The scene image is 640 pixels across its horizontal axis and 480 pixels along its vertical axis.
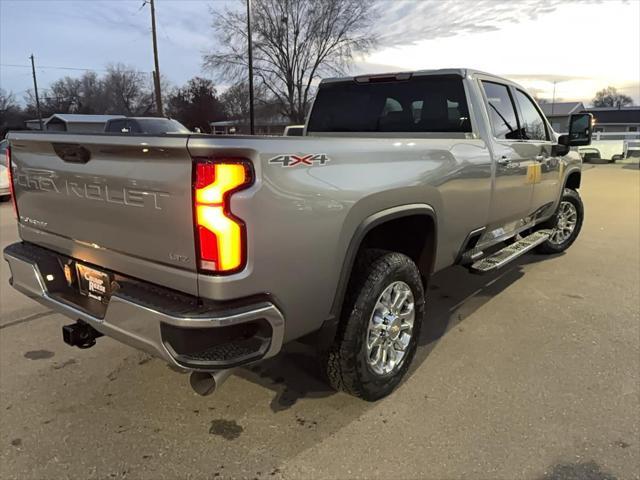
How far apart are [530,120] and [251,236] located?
13.5ft

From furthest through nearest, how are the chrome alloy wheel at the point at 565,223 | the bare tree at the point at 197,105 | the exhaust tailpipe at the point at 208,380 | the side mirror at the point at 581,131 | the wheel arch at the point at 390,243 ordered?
the bare tree at the point at 197,105 → the chrome alloy wheel at the point at 565,223 → the side mirror at the point at 581,131 → the wheel arch at the point at 390,243 → the exhaust tailpipe at the point at 208,380

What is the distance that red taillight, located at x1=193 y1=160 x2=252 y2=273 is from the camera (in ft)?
6.95

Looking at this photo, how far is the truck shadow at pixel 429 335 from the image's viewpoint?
10.8 feet

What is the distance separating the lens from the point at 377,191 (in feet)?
9.16

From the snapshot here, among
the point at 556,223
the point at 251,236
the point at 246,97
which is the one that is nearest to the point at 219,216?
the point at 251,236

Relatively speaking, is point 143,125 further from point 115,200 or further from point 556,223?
point 115,200

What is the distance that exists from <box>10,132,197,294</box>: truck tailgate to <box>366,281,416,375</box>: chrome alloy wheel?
1235 mm

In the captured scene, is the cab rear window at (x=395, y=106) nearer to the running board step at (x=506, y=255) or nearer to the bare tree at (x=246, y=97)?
the running board step at (x=506, y=255)

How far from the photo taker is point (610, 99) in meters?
99.1

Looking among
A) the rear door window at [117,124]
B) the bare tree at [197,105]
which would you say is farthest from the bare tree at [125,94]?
the rear door window at [117,124]

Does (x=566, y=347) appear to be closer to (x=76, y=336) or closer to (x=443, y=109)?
(x=443, y=109)

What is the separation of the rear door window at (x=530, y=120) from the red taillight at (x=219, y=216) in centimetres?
374

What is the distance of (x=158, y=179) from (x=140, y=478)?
56.1 inches

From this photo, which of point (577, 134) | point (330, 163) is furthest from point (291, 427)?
point (577, 134)
